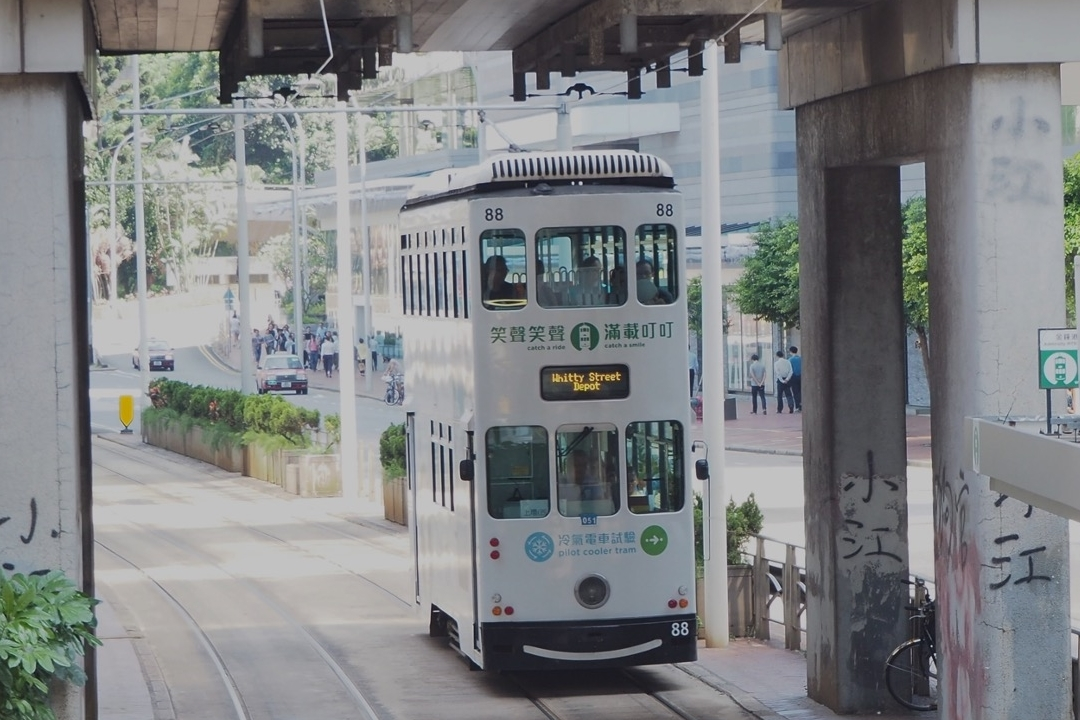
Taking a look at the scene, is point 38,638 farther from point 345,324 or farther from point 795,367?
point 795,367

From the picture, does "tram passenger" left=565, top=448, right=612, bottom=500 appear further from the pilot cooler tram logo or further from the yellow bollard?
the yellow bollard

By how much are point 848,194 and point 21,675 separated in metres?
Result: 7.71

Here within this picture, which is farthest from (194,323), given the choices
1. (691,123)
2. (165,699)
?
(165,699)

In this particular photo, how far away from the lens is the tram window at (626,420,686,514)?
15555 mm

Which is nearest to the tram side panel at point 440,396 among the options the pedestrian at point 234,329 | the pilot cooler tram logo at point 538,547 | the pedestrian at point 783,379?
the pilot cooler tram logo at point 538,547

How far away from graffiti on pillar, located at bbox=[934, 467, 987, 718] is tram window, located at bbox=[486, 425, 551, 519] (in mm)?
3938

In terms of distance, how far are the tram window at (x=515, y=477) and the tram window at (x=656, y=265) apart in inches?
58.9

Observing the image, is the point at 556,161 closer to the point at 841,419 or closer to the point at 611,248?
the point at 611,248

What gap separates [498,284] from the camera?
15477 millimetres

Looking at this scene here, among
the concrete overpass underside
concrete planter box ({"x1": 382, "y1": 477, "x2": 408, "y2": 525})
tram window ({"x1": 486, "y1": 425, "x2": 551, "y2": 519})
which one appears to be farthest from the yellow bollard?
tram window ({"x1": 486, "y1": 425, "x2": 551, "y2": 519})

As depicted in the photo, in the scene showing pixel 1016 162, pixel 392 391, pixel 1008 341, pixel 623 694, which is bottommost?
pixel 623 694

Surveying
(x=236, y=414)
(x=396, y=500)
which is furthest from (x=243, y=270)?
(x=396, y=500)

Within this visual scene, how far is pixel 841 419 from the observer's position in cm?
1471

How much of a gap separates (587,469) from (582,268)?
172cm
